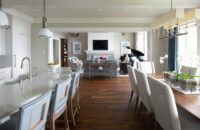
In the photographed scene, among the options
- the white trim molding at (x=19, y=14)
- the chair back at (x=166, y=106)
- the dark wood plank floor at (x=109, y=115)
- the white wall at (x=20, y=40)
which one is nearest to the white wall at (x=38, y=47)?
the white wall at (x=20, y=40)

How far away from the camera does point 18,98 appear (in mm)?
1617

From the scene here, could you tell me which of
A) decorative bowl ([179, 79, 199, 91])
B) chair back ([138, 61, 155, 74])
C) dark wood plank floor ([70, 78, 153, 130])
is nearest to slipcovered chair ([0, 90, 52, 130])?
dark wood plank floor ([70, 78, 153, 130])

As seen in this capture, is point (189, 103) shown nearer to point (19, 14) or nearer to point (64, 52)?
point (19, 14)

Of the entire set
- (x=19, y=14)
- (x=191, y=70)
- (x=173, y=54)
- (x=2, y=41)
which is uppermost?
(x=19, y=14)

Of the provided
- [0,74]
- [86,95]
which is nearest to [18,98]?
[86,95]

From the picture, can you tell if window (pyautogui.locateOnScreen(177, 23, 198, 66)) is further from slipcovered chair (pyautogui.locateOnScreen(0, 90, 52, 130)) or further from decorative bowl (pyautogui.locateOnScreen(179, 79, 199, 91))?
slipcovered chair (pyautogui.locateOnScreen(0, 90, 52, 130))

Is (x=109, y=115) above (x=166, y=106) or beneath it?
beneath

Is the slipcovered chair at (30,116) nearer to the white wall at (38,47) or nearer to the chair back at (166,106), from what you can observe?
the chair back at (166,106)

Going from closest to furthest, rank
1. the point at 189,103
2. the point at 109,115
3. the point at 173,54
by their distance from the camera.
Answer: the point at 189,103, the point at 109,115, the point at 173,54

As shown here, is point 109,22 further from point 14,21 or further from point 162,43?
point 14,21

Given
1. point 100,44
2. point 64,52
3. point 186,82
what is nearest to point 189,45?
point 186,82

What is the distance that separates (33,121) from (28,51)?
6722 mm

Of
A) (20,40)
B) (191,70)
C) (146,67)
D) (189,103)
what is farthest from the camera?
(20,40)

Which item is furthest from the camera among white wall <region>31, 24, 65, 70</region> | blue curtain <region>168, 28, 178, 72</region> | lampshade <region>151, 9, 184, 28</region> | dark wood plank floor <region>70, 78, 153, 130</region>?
white wall <region>31, 24, 65, 70</region>
